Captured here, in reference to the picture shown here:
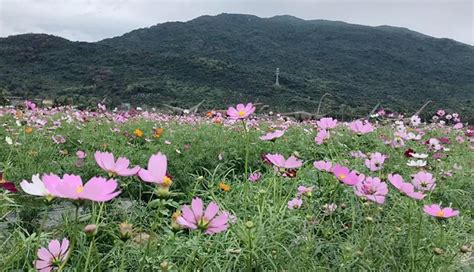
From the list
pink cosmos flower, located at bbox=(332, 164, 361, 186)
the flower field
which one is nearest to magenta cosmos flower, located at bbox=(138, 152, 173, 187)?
the flower field

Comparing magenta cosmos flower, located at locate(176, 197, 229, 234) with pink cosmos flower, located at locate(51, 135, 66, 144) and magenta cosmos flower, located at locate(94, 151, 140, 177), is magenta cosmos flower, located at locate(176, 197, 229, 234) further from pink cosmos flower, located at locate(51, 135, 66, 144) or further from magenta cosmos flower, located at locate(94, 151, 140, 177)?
pink cosmos flower, located at locate(51, 135, 66, 144)

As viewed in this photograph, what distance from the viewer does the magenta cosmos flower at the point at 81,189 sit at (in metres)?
0.90

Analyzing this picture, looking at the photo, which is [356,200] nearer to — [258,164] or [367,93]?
[258,164]

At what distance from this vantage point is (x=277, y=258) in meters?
1.68

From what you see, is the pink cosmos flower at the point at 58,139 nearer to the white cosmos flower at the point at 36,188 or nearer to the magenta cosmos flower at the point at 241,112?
the magenta cosmos flower at the point at 241,112

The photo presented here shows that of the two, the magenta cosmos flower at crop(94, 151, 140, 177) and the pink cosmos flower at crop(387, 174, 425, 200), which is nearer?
the magenta cosmos flower at crop(94, 151, 140, 177)

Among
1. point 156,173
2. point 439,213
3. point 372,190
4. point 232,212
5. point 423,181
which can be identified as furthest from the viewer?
point 232,212

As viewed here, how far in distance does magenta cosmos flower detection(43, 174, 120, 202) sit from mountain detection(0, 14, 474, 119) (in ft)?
50.7

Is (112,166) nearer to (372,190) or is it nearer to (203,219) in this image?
(203,219)

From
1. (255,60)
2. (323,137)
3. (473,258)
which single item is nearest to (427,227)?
(473,258)

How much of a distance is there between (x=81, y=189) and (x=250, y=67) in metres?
54.9

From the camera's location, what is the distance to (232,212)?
6.62 ft

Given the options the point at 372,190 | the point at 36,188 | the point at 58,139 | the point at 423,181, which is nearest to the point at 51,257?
the point at 36,188

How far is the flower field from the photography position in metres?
1.12
